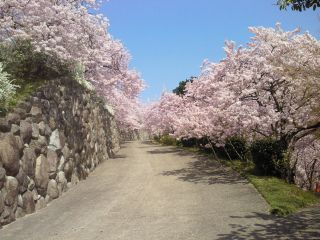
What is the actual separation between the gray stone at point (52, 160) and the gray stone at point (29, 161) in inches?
41.1

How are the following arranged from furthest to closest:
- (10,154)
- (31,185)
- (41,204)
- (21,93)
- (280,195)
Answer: (21,93) < (280,195) < (41,204) < (31,185) < (10,154)

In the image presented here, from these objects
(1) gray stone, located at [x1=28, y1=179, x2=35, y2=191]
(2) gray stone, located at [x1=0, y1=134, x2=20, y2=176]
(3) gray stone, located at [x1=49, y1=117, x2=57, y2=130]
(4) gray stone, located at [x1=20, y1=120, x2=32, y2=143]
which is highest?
(3) gray stone, located at [x1=49, y1=117, x2=57, y2=130]

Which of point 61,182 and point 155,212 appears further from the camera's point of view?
point 61,182

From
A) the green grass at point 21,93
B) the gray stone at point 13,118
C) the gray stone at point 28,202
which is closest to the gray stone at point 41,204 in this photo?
the gray stone at point 28,202

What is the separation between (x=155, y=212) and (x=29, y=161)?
11.8 ft

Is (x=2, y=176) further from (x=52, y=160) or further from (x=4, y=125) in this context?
(x=52, y=160)

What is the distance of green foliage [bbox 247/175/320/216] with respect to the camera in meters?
10.6

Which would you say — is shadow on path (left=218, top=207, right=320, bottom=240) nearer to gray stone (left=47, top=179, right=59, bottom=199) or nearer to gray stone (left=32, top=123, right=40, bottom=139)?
gray stone (left=47, top=179, right=59, bottom=199)

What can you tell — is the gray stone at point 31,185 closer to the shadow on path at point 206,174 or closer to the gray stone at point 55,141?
the gray stone at point 55,141

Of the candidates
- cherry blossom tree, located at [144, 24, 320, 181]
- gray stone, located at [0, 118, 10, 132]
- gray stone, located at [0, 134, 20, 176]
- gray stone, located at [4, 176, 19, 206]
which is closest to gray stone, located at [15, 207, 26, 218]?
gray stone, located at [4, 176, 19, 206]

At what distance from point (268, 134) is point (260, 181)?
267 cm

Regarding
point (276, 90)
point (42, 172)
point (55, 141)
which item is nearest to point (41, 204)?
point (42, 172)

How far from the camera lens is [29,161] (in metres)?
11.4

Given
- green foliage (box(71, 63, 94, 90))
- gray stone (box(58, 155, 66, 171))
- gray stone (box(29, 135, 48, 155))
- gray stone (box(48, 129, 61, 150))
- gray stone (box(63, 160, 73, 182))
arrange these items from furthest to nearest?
green foliage (box(71, 63, 94, 90)) → gray stone (box(63, 160, 73, 182)) → gray stone (box(58, 155, 66, 171)) → gray stone (box(48, 129, 61, 150)) → gray stone (box(29, 135, 48, 155))
